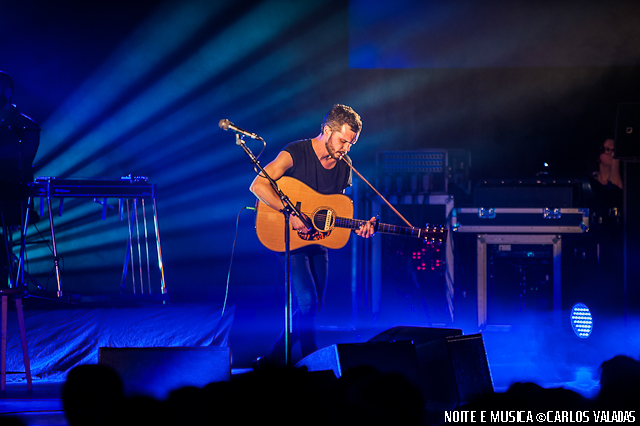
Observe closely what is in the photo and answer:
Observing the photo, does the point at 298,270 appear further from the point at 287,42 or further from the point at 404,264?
the point at 287,42

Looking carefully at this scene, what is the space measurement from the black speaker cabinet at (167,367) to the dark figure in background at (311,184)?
42.3 inches

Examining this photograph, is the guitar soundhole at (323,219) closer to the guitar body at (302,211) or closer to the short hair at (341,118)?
the guitar body at (302,211)

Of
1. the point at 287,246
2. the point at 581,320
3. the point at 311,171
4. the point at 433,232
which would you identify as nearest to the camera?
the point at 287,246

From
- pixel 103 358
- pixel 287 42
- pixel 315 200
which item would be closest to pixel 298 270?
pixel 315 200

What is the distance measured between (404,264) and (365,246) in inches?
18.2

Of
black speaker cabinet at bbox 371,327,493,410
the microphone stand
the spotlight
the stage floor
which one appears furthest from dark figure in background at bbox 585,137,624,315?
the microphone stand

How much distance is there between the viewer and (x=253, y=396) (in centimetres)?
172

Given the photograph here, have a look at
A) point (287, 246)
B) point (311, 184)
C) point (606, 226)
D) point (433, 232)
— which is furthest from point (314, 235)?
point (606, 226)

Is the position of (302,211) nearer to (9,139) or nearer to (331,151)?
(331,151)

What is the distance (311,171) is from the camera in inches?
159

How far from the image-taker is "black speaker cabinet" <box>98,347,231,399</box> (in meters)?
2.69

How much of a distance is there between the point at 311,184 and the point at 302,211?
0.21 meters

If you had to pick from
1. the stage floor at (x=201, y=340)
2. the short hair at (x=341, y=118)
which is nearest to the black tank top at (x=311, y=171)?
the short hair at (x=341, y=118)

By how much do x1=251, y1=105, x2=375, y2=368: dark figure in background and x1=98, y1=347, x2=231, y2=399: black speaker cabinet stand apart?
1074mm
